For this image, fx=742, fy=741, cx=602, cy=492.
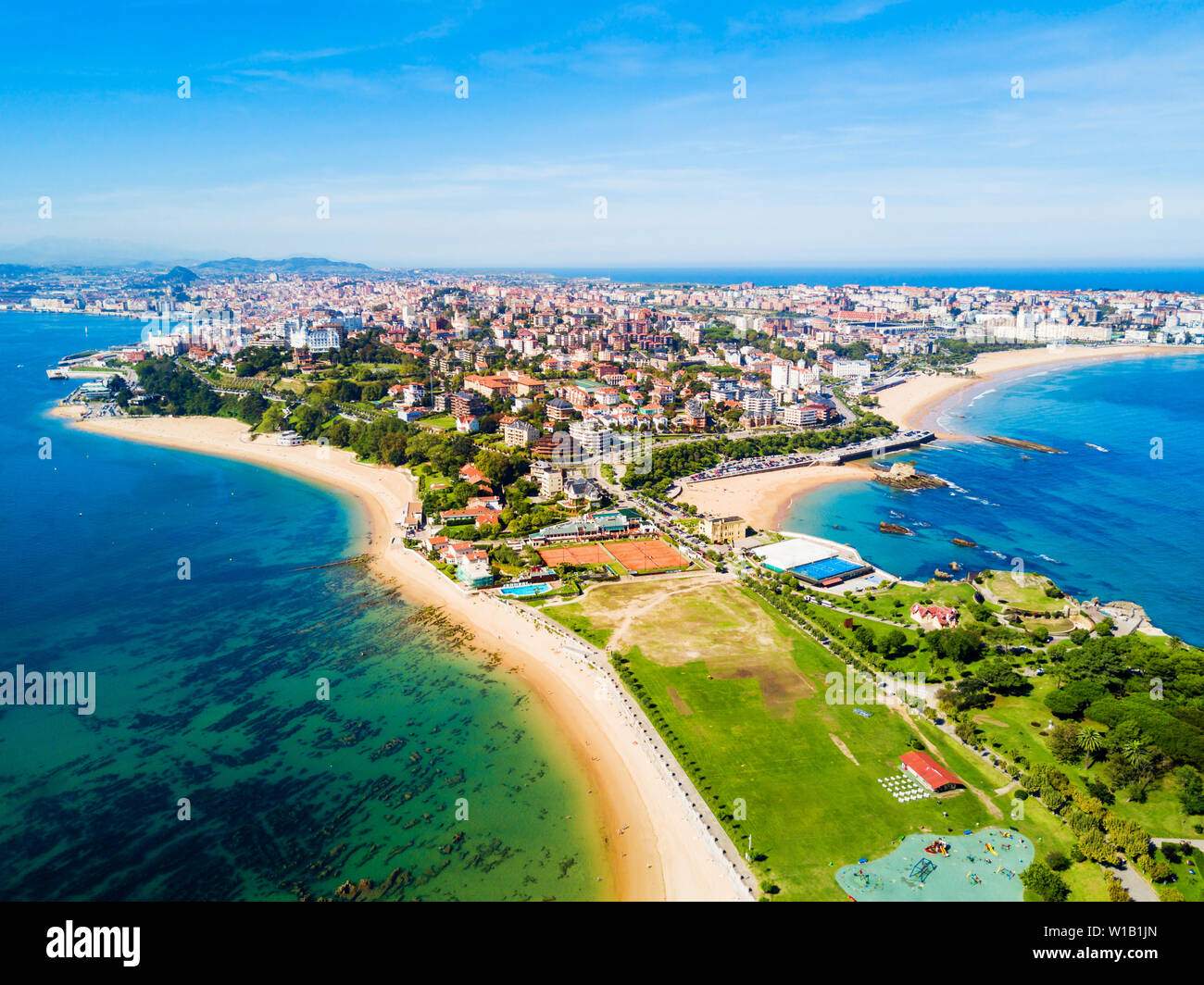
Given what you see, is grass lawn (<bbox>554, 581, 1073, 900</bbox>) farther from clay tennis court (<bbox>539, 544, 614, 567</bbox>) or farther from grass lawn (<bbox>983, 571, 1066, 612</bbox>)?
grass lawn (<bbox>983, 571, 1066, 612</bbox>)

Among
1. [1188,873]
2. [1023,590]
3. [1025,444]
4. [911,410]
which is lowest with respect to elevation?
[1188,873]

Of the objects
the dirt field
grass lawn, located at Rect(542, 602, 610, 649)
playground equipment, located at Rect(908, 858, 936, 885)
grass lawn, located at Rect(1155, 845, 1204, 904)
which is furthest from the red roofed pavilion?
grass lawn, located at Rect(542, 602, 610, 649)

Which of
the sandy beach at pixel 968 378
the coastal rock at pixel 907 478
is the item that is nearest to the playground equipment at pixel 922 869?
the coastal rock at pixel 907 478

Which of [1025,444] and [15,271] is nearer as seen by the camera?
[1025,444]

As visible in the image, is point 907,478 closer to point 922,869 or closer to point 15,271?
point 922,869

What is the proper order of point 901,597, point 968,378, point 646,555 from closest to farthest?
1. point 901,597
2. point 646,555
3. point 968,378

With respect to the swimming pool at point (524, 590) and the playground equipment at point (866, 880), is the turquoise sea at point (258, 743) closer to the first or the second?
the swimming pool at point (524, 590)

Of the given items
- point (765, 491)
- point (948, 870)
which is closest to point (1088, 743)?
point (948, 870)
